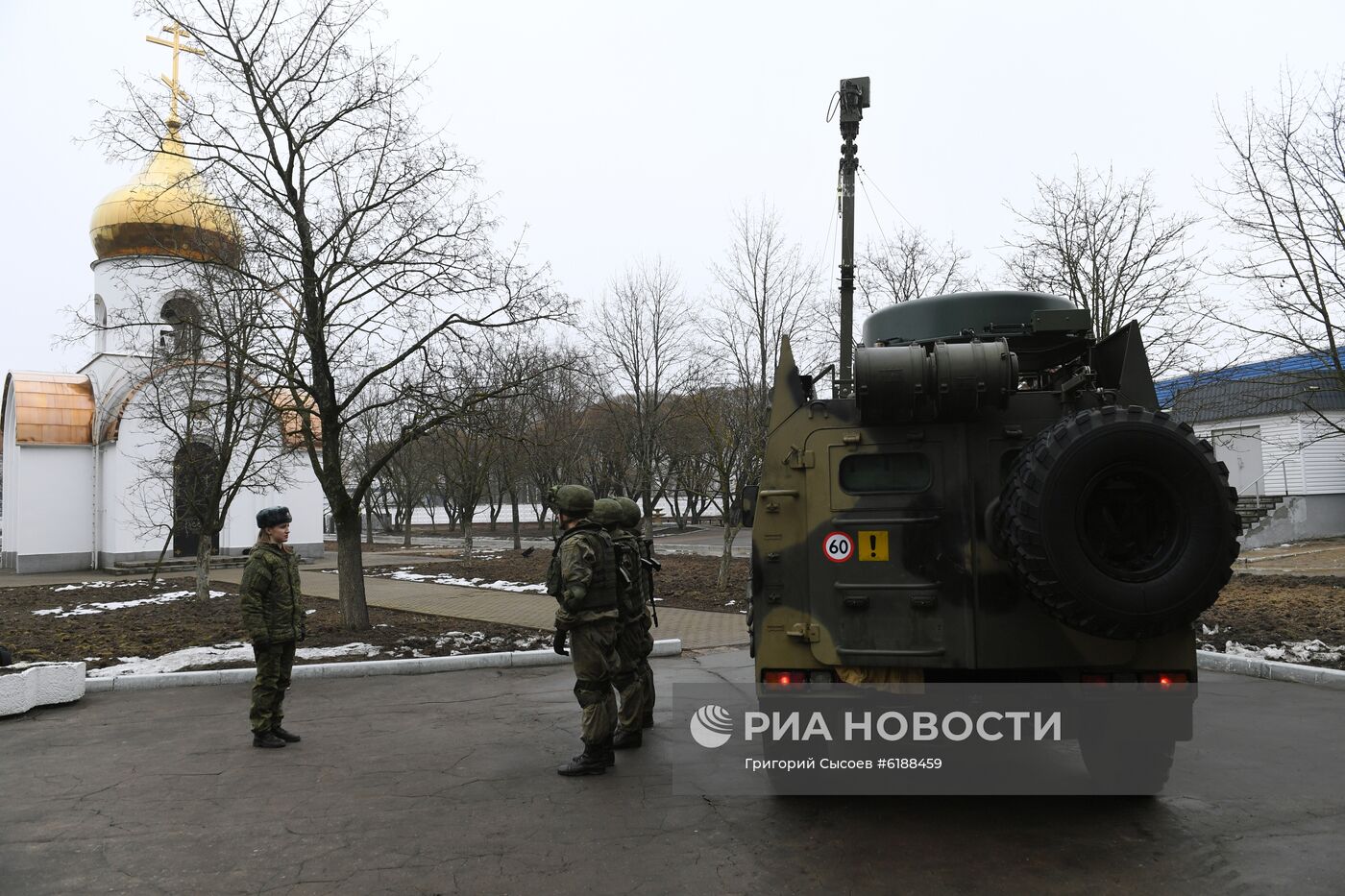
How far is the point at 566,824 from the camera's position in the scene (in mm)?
4855

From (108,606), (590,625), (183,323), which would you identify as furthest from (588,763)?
(108,606)

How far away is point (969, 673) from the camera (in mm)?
4906

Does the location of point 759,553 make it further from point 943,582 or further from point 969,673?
point 969,673

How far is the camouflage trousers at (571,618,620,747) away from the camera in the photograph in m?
5.83

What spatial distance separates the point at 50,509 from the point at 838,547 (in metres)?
29.9

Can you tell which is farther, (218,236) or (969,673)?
(218,236)

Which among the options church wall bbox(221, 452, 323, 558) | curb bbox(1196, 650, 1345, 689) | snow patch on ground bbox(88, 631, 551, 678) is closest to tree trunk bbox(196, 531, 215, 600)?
snow patch on ground bbox(88, 631, 551, 678)

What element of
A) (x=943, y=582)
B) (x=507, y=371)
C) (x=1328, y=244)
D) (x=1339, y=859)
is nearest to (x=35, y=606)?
(x=507, y=371)

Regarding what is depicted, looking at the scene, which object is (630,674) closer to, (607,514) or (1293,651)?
(607,514)

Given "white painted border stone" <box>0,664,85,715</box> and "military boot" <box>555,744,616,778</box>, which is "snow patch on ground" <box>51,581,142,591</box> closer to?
"white painted border stone" <box>0,664,85,715</box>

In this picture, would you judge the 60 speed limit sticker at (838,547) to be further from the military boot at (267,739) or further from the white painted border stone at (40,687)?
the white painted border stone at (40,687)

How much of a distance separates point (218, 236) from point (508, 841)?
9.56 m

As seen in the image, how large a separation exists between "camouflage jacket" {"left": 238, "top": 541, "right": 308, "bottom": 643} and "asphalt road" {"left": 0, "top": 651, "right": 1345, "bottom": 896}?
0.84 m

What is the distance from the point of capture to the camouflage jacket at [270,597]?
675cm
